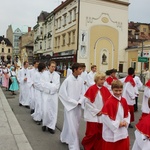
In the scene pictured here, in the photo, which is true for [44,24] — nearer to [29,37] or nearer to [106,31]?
[106,31]

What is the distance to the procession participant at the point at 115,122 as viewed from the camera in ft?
13.2

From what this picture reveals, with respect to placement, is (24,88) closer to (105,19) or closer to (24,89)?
(24,89)

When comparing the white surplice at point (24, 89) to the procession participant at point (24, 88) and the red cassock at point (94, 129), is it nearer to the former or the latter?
the procession participant at point (24, 88)

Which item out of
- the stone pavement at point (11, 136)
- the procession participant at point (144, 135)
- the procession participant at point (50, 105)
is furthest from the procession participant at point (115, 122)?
the procession participant at point (50, 105)

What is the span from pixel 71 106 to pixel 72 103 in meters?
0.07

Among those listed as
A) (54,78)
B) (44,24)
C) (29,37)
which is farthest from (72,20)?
(29,37)

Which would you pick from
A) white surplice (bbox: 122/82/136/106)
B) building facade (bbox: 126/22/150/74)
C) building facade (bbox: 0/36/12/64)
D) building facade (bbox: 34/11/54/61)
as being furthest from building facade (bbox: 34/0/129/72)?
building facade (bbox: 0/36/12/64)

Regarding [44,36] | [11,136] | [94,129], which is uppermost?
[44,36]

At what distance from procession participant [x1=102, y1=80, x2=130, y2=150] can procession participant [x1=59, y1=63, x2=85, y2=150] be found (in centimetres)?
143

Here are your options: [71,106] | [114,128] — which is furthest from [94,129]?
[114,128]

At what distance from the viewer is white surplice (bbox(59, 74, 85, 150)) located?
5.50 meters

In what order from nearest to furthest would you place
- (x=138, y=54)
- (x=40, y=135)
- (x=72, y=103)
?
(x=72, y=103)
(x=40, y=135)
(x=138, y=54)

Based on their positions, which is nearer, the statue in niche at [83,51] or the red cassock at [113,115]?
the red cassock at [113,115]

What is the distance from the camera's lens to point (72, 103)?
220 inches
